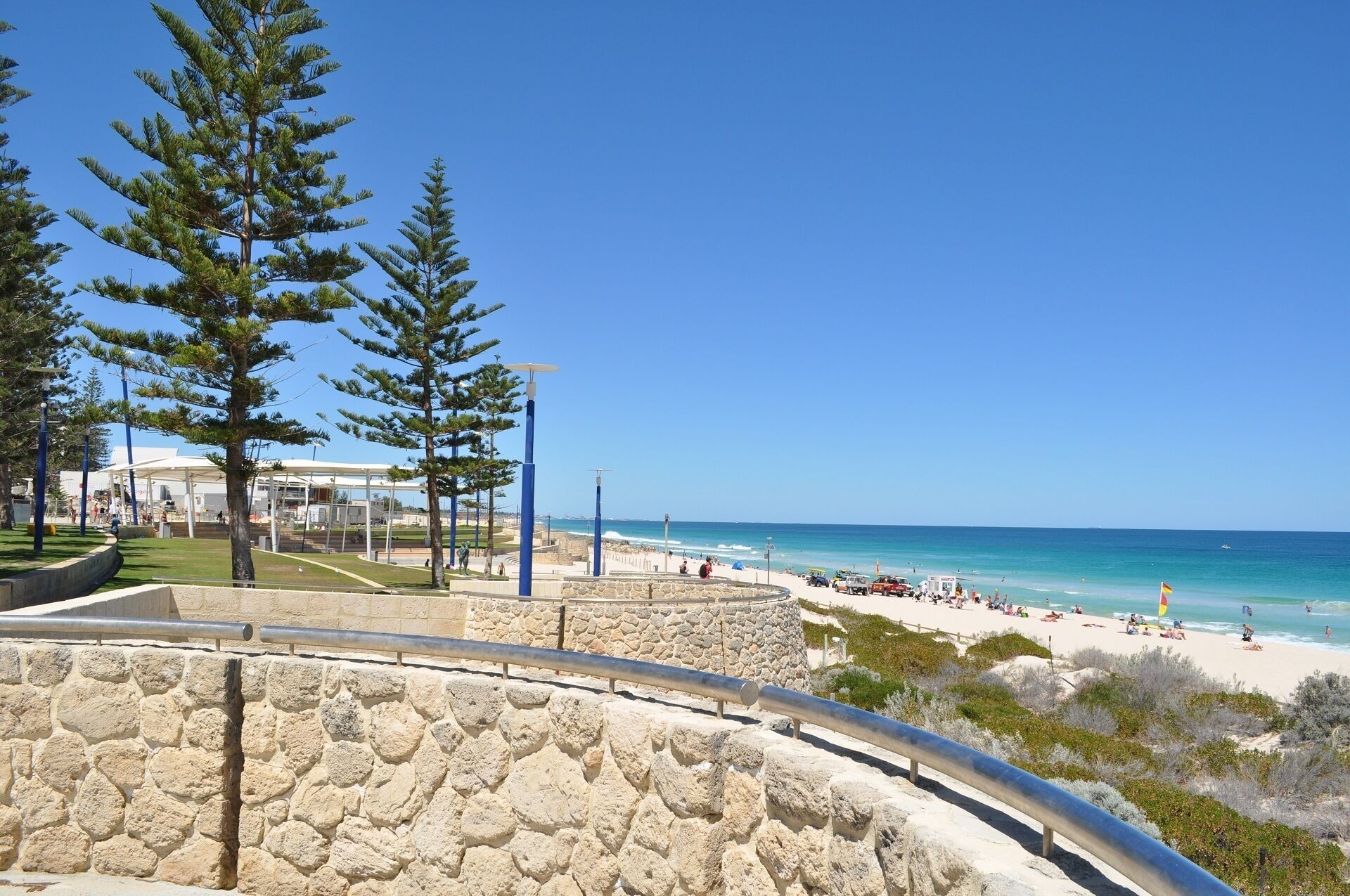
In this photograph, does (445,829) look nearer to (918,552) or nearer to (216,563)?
(216,563)

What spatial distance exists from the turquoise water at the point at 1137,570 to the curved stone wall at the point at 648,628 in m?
31.0

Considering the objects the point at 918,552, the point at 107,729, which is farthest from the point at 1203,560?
the point at 107,729

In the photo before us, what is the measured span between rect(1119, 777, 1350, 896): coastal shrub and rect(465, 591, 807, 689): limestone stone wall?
6665 millimetres

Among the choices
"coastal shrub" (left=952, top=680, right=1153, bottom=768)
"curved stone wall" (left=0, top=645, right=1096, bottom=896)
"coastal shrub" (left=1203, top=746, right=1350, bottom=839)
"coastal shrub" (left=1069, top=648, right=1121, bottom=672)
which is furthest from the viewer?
"coastal shrub" (left=1069, top=648, right=1121, bottom=672)

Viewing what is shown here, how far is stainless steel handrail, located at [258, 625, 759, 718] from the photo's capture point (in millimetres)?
2891

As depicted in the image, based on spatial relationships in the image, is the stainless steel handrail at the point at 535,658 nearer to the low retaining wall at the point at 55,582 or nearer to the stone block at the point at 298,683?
the stone block at the point at 298,683

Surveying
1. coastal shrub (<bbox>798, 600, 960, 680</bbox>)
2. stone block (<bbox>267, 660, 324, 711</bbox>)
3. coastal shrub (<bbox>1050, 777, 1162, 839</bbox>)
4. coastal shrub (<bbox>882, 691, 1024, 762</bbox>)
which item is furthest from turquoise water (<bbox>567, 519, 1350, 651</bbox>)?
stone block (<bbox>267, 660, 324, 711</bbox>)

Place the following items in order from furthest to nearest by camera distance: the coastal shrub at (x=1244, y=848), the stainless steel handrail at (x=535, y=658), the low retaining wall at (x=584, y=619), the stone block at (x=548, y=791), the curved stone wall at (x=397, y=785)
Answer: the low retaining wall at (x=584, y=619) → the coastal shrub at (x=1244, y=848) → the stone block at (x=548, y=791) → the stainless steel handrail at (x=535, y=658) → the curved stone wall at (x=397, y=785)

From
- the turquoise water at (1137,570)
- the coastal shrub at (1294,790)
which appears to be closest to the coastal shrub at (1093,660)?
the coastal shrub at (1294,790)

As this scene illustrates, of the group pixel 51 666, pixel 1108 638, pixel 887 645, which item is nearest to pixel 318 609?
pixel 51 666

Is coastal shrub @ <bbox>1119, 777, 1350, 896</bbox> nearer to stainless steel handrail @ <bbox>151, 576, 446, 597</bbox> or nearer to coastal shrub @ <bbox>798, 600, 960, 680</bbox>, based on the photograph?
stainless steel handrail @ <bbox>151, 576, 446, 597</bbox>

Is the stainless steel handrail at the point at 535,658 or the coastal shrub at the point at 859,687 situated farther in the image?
the coastal shrub at the point at 859,687

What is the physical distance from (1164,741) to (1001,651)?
10.4m

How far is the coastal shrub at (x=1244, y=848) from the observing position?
632cm
